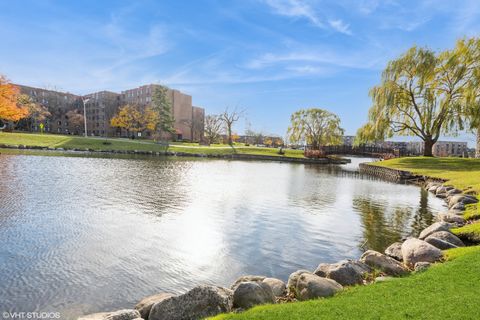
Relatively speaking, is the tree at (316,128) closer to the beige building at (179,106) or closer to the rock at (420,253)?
the beige building at (179,106)

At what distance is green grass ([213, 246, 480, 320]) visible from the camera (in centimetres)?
391

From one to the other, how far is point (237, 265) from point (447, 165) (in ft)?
Result: 111

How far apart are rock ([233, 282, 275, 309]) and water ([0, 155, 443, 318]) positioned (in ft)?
5.22

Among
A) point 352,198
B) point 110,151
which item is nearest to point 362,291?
point 352,198

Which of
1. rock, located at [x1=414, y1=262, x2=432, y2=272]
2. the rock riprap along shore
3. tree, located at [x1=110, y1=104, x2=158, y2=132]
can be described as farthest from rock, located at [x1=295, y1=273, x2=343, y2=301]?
tree, located at [x1=110, y1=104, x2=158, y2=132]

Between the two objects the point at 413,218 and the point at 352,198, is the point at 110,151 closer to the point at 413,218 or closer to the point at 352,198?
the point at 352,198

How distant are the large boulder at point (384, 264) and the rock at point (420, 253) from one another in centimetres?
52

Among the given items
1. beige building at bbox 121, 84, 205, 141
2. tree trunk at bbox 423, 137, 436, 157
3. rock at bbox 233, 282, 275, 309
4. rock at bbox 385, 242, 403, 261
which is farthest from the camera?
beige building at bbox 121, 84, 205, 141

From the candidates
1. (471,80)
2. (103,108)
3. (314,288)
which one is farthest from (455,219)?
(103,108)

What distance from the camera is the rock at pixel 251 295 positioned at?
15.8ft

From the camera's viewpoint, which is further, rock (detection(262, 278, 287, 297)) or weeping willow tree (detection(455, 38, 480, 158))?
weeping willow tree (detection(455, 38, 480, 158))

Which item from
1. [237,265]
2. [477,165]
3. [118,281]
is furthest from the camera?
[477,165]

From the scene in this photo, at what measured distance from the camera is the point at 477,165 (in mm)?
30922

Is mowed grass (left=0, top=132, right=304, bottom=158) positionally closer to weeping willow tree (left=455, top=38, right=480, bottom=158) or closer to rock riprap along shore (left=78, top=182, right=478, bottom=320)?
weeping willow tree (left=455, top=38, right=480, bottom=158)
